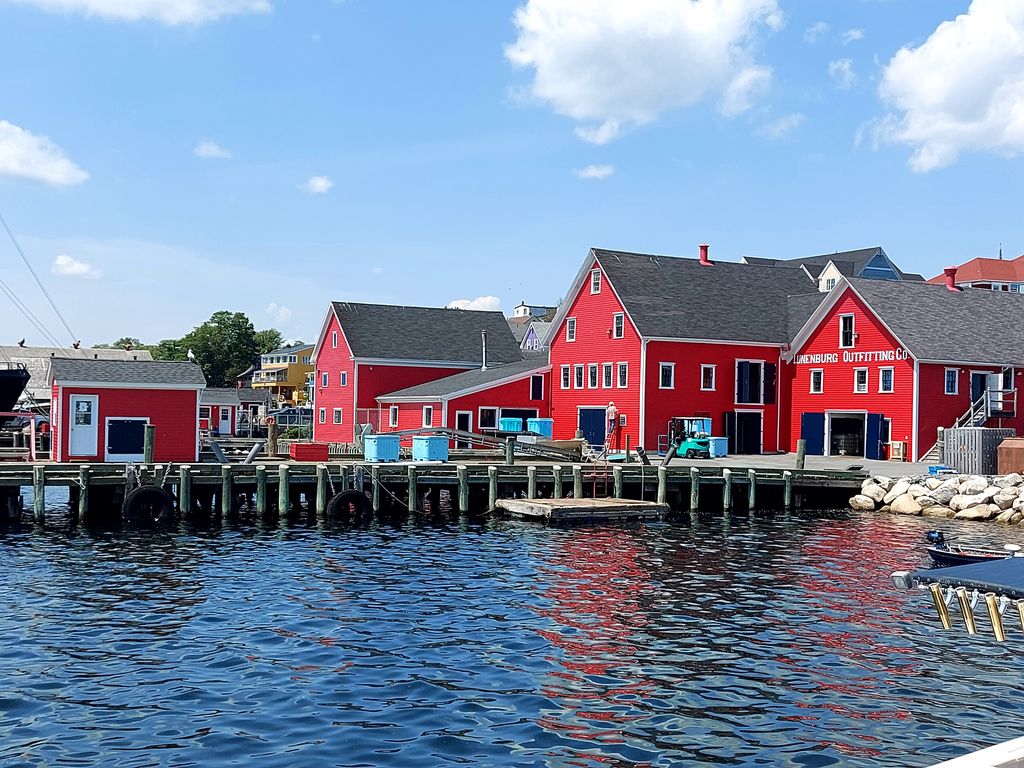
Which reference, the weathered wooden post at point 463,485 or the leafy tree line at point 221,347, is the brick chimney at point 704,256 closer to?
the weathered wooden post at point 463,485

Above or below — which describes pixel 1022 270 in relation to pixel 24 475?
above

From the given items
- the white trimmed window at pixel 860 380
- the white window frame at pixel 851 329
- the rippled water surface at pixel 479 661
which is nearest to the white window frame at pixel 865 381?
the white trimmed window at pixel 860 380

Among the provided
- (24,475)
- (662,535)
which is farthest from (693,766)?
(24,475)

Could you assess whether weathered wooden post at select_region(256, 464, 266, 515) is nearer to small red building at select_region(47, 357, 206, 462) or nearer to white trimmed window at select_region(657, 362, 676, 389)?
small red building at select_region(47, 357, 206, 462)

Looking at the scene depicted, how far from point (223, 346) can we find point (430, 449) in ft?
344

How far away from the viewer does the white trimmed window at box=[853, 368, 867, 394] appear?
50062 mm

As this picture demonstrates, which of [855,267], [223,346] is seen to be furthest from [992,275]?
[223,346]

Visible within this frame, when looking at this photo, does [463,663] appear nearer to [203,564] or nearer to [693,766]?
[693,766]

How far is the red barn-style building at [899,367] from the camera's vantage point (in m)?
47.4

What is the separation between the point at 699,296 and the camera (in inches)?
2210

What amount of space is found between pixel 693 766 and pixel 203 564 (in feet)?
53.7

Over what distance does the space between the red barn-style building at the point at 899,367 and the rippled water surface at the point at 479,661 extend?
21.6 m

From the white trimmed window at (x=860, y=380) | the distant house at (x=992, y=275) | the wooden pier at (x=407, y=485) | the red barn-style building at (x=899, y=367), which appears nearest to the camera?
the wooden pier at (x=407, y=485)

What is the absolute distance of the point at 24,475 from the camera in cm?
3300
